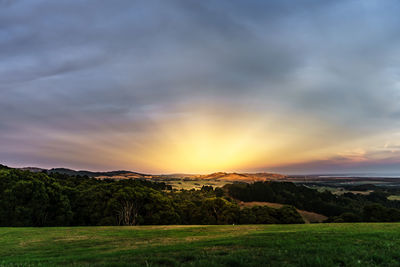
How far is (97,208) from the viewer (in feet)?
194

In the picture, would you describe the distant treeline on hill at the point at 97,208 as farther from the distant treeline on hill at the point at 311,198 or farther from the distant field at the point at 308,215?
the distant treeline on hill at the point at 311,198

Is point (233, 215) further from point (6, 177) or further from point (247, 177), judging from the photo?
point (247, 177)

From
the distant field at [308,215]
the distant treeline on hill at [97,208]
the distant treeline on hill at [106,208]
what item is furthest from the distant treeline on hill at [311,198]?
the distant treeline on hill at [97,208]

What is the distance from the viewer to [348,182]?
534 feet

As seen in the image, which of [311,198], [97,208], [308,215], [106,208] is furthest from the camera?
[311,198]

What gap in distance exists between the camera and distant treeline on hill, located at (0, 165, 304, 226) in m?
48.2

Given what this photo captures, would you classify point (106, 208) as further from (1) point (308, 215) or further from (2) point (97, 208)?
(1) point (308, 215)

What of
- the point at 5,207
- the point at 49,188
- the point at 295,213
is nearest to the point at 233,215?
the point at 295,213

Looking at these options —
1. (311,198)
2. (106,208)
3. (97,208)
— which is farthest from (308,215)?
(97,208)

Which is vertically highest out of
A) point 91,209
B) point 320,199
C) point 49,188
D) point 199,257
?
point 199,257

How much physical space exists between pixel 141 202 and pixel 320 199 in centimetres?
9924

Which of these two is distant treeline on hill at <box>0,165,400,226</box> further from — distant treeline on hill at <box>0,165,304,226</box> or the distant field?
the distant field

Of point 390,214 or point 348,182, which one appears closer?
point 390,214

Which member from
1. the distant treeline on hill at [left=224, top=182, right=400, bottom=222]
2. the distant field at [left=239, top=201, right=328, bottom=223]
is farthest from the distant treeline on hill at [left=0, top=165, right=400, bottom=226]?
the distant treeline on hill at [left=224, top=182, right=400, bottom=222]
